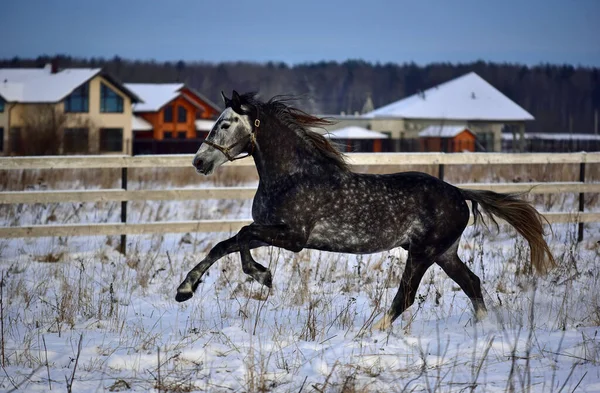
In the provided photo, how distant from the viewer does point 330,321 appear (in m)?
6.09

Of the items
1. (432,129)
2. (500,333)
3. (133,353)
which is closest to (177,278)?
(133,353)

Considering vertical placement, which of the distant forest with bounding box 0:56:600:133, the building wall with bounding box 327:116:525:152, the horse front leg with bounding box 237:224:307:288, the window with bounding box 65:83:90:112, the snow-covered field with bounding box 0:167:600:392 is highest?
the distant forest with bounding box 0:56:600:133

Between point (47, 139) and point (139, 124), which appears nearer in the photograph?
point (47, 139)

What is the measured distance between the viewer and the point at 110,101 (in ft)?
174

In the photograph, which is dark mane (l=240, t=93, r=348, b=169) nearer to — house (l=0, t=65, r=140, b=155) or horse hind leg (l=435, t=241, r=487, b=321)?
horse hind leg (l=435, t=241, r=487, b=321)

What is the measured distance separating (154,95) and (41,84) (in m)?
9.80

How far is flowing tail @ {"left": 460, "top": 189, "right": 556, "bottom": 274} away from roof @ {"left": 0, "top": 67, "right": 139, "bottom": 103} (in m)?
46.7

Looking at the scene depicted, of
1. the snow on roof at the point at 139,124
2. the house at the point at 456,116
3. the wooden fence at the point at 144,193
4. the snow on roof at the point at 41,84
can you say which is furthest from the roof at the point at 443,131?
the wooden fence at the point at 144,193

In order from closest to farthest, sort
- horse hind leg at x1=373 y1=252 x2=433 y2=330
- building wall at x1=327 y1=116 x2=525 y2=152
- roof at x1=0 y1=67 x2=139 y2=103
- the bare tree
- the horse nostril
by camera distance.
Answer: the horse nostril → horse hind leg at x1=373 y1=252 x2=433 y2=330 → the bare tree → roof at x1=0 y1=67 x2=139 y2=103 → building wall at x1=327 y1=116 x2=525 y2=152

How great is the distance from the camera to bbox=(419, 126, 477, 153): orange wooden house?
172 ft

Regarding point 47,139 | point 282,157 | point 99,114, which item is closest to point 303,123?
point 282,157

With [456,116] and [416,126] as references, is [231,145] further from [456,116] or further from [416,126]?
[456,116]

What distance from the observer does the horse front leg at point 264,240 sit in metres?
5.61

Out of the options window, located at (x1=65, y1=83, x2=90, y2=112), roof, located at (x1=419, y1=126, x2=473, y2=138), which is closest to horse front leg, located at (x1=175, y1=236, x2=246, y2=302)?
roof, located at (x1=419, y1=126, x2=473, y2=138)
